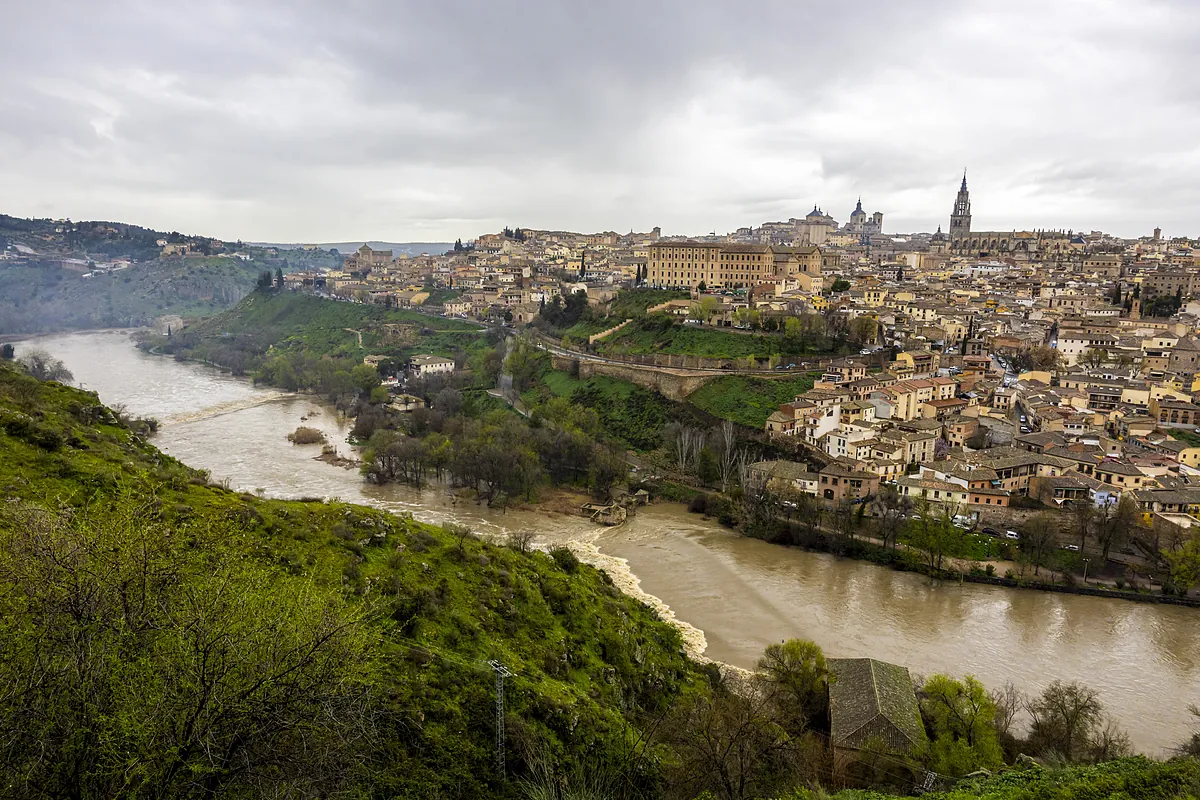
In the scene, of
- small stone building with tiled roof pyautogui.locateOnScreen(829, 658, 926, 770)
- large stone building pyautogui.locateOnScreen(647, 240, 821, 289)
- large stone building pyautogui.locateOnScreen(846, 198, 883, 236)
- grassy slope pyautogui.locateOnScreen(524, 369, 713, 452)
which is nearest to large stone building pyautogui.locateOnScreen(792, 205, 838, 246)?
large stone building pyautogui.locateOnScreen(846, 198, 883, 236)

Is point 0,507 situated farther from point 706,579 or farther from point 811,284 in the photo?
point 811,284

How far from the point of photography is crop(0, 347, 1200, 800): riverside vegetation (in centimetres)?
439

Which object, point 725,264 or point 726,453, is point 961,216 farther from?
point 726,453

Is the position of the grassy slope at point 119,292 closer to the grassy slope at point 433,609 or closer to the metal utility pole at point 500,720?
the grassy slope at point 433,609

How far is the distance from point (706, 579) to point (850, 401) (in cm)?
1300

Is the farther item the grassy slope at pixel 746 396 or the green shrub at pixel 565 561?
the grassy slope at pixel 746 396

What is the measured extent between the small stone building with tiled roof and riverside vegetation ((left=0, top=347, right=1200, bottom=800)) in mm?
268

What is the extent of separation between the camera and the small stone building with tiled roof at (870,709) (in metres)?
11.9

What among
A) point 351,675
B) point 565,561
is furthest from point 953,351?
point 351,675

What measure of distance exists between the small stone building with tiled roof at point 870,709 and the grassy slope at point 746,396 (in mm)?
18904

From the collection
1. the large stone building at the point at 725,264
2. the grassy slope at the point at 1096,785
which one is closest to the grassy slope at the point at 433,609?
the grassy slope at the point at 1096,785

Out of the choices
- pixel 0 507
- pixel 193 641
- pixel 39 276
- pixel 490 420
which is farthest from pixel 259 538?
pixel 39 276

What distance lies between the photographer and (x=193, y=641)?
465 centimetres

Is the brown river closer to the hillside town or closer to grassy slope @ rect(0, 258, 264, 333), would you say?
the hillside town
